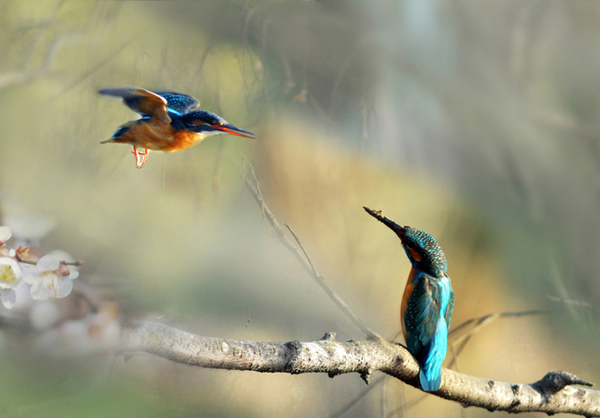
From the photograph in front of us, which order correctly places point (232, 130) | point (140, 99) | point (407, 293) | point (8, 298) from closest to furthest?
1. point (8, 298)
2. point (140, 99)
3. point (232, 130)
4. point (407, 293)

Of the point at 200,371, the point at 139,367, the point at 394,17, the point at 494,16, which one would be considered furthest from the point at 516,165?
the point at 139,367

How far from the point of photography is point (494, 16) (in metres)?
1.66

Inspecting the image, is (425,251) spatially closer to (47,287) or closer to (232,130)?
(232,130)

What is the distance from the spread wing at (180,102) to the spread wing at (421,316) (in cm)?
64

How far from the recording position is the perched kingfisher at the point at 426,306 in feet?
3.87

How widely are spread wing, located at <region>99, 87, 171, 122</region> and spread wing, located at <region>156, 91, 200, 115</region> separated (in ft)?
0.09

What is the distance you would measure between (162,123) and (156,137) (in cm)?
3

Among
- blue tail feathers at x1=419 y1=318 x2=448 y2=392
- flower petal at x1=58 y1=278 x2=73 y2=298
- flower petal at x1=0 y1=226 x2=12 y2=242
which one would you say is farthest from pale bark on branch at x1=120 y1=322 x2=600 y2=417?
flower petal at x1=0 y1=226 x2=12 y2=242

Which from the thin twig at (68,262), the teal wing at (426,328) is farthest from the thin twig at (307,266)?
the thin twig at (68,262)

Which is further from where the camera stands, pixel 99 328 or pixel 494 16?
pixel 494 16

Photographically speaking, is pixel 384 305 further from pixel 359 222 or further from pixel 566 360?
pixel 566 360

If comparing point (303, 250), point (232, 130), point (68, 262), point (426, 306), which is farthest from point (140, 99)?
point (426, 306)

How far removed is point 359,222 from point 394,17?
624 millimetres

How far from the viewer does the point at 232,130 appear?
111 centimetres
